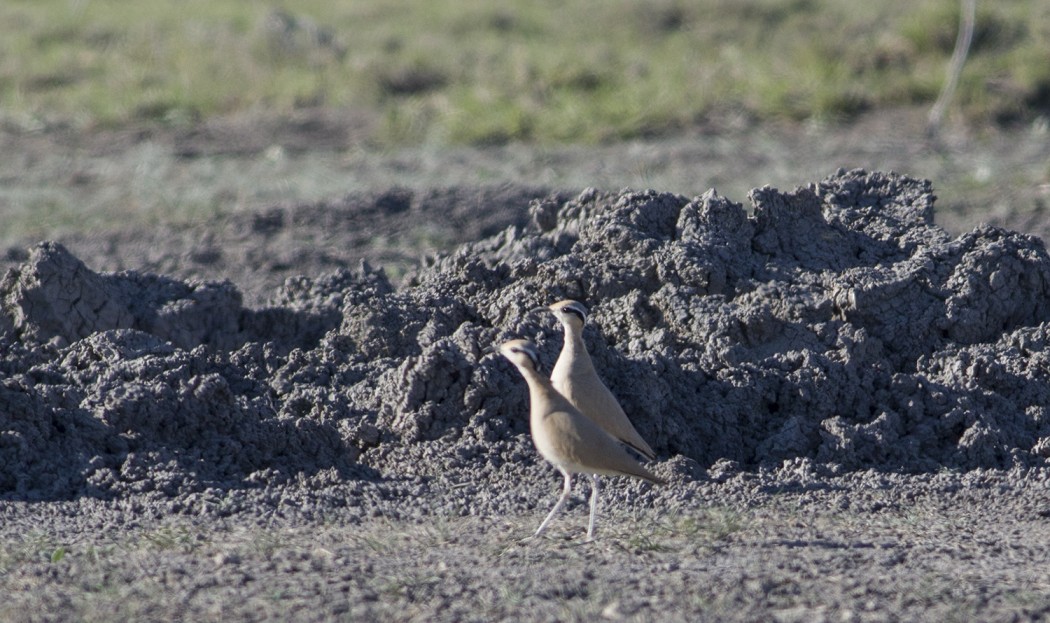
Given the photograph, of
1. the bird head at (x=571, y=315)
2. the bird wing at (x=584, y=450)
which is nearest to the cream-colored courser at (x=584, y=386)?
the bird head at (x=571, y=315)

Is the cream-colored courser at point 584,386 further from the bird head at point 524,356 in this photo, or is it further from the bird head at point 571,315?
the bird head at point 524,356

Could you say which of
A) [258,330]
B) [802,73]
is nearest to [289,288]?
[258,330]

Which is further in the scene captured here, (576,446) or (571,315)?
(571,315)

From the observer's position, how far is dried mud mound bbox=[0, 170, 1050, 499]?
6086 mm

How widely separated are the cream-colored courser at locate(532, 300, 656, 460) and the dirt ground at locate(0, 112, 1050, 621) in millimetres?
309

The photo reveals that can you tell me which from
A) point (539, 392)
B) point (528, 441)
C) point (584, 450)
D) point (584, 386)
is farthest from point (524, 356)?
point (528, 441)

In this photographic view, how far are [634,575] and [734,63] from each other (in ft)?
48.4

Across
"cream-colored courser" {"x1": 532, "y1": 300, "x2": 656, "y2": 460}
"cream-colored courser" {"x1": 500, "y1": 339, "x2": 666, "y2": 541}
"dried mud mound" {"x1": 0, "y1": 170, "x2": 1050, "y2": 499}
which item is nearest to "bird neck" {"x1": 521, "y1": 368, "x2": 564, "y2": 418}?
"cream-colored courser" {"x1": 500, "y1": 339, "x2": 666, "y2": 541}

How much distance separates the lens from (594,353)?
20.9ft

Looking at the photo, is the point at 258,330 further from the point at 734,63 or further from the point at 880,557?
the point at 734,63

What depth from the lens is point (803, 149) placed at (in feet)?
47.9

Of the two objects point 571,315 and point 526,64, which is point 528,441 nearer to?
point 571,315

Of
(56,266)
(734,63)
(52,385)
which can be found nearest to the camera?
(52,385)

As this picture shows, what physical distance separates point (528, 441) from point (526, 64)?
13.0m
